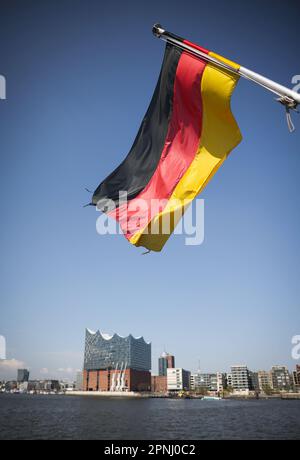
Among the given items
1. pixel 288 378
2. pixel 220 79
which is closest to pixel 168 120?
pixel 220 79

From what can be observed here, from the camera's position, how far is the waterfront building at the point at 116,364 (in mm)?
149500

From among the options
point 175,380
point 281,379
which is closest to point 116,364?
point 175,380

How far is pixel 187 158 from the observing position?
7566 mm

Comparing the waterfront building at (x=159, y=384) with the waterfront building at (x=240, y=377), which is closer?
the waterfront building at (x=159, y=384)

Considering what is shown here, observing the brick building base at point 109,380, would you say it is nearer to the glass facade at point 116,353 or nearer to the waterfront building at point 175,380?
the glass facade at point 116,353

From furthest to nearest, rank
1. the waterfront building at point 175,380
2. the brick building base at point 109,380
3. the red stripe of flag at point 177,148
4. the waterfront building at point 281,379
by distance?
the waterfront building at point 281,379
the waterfront building at point 175,380
the brick building base at point 109,380
the red stripe of flag at point 177,148

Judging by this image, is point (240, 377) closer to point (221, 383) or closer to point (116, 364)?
point (221, 383)

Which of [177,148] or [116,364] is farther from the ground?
[177,148]

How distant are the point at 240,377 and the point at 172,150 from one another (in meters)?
201

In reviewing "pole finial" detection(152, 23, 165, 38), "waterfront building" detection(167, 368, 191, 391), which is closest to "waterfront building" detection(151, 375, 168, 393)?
"waterfront building" detection(167, 368, 191, 391)

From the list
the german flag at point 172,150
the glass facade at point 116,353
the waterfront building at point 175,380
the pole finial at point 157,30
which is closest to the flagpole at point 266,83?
the german flag at point 172,150

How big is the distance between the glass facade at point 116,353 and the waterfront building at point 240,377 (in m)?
49.3

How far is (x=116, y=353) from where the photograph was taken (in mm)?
158125
